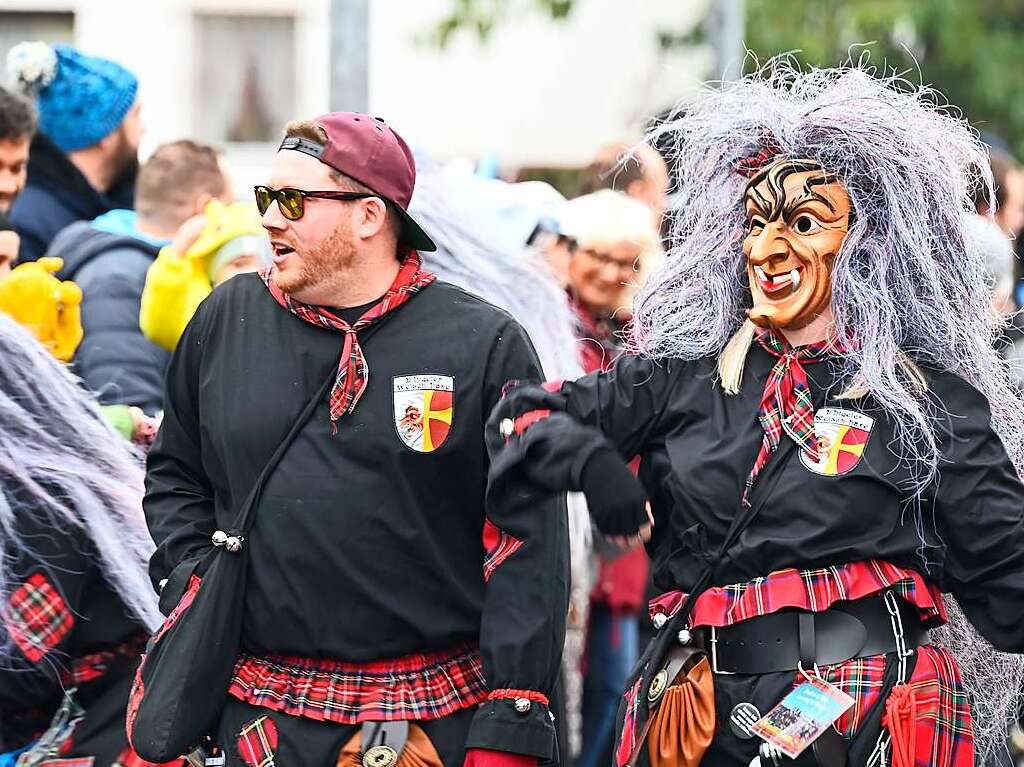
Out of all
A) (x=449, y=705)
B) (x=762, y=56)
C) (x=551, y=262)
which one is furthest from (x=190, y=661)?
(x=762, y=56)

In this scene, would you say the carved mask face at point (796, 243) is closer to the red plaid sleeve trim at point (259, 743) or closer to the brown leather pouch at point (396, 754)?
the brown leather pouch at point (396, 754)

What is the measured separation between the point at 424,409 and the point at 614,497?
2.02ft

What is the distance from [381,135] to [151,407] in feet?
4.91

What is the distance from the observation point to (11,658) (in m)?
4.06

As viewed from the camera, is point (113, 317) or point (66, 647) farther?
point (113, 317)

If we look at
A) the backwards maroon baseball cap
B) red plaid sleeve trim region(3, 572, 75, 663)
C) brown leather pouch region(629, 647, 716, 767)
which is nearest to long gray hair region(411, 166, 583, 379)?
the backwards maroon baseball cap

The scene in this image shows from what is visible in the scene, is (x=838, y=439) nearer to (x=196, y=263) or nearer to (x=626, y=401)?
(x=626, y=401)

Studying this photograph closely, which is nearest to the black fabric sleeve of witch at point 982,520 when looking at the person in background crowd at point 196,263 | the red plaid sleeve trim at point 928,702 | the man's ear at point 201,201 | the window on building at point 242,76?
the red plaid sleeve trim at point 928,702

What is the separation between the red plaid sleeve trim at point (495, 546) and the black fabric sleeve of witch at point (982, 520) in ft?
2.92

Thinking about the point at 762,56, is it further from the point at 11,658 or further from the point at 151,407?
the point at 11,658

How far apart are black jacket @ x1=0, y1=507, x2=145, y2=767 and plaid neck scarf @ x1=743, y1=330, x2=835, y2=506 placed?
1.61 metres

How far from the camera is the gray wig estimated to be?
148 inches

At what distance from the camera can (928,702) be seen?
3.66 metres

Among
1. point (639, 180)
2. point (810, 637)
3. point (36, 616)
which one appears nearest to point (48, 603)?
point (36, 616)
